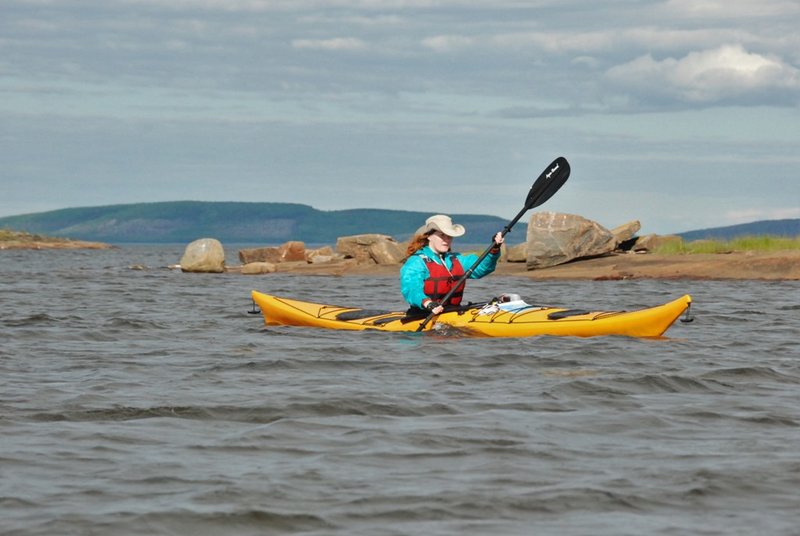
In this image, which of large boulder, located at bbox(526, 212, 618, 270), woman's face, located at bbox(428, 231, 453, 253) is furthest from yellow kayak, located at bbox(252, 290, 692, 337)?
large boulder, located at bbox(526, 212, 618, 270)

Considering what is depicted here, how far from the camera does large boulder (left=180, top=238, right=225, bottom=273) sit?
3112cm

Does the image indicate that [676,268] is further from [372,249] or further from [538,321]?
[538,321]

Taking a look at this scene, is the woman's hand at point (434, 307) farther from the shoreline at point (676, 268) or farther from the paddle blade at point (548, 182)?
the shoreline at point (676, 268)

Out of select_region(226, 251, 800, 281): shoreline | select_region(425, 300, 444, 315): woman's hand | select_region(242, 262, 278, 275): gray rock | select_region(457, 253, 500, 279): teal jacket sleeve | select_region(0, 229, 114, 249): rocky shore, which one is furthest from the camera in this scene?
select_region(0, 229, 114, 249): rocky shore

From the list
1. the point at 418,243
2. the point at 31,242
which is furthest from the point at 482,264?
the point at 31,242

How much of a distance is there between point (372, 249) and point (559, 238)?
5.59 metres

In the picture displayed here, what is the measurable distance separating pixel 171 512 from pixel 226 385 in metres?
3.73

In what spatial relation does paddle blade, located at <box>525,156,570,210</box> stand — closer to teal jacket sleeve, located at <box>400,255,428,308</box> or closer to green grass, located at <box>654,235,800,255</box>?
teal jacket sleeve, located at <box>400,255,428,308</box>

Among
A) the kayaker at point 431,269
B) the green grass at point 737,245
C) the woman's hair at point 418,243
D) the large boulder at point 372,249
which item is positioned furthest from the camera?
the large boulder at point 372,249

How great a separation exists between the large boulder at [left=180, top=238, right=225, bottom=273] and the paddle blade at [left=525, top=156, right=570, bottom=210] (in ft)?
58.4

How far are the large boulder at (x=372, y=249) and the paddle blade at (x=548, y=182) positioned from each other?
1504 cm

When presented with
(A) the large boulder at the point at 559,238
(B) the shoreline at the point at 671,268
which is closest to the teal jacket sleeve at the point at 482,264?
(B) the shoreline at the point at 671,268

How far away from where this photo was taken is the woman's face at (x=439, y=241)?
11.9 metres

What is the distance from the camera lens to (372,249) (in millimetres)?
29734
